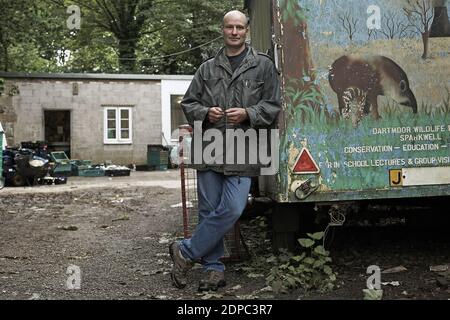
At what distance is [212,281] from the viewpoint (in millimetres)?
4266

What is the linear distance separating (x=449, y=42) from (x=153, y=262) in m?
3.54

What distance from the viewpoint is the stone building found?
72.3 ft

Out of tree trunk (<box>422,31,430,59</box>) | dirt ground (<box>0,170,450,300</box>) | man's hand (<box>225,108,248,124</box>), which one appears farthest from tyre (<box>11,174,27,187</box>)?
tree trunk (<box>422,31,430,59</box>)

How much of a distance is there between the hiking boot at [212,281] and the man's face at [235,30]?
1.88m

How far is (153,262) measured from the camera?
5.53 meters

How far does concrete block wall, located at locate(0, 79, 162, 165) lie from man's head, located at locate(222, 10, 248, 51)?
771 inches

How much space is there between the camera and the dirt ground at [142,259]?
4258mm

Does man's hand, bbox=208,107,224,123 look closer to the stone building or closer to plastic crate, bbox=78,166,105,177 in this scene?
plastic crate, bbox=78,166,105,177

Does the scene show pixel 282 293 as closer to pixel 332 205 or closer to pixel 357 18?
pixel 332 205

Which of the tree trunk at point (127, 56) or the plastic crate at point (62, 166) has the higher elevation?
the tree trunk at point (127, 56)

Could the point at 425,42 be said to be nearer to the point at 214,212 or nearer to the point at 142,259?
the point at 214,212

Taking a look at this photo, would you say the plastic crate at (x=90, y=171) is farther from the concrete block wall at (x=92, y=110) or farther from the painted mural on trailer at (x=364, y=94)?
the painted mural on trailer at (x=364, y=94)

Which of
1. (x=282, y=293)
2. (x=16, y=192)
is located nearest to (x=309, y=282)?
(x=282, y=293)
